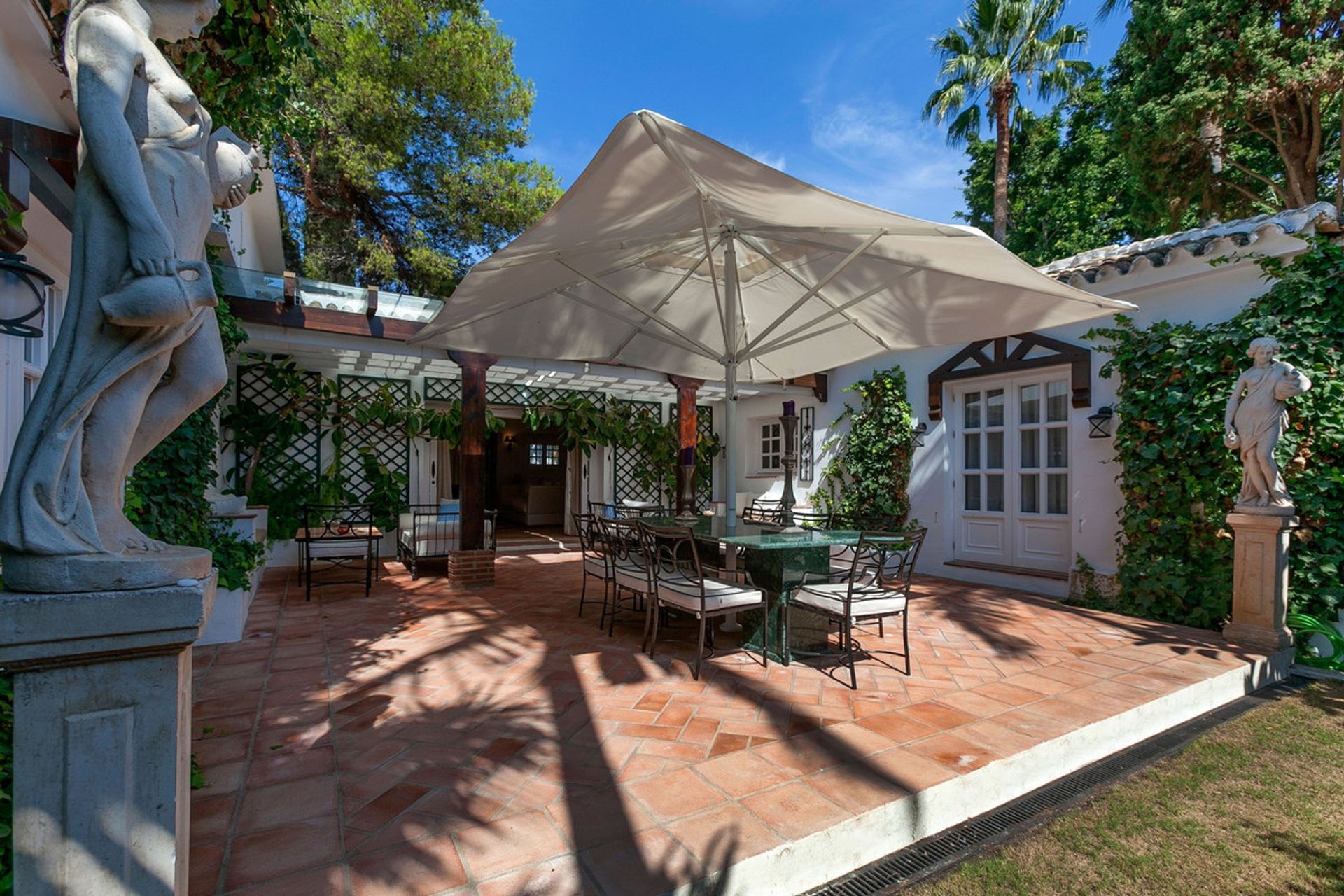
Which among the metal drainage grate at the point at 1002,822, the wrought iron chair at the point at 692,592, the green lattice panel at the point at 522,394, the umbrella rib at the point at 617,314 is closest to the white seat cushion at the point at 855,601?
the wrought iron chair at the point at 692,592

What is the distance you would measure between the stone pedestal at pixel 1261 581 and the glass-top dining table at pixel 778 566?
8.61 feet

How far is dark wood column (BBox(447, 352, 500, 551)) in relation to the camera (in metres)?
5.52

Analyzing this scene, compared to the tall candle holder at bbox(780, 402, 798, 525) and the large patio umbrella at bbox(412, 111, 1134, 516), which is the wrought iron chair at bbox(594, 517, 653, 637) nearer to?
the large patio umbrella at bbox(412, 111, 1134, 516)

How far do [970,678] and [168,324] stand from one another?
354 centimetres

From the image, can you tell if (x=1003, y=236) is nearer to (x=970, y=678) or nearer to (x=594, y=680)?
(x=970, y=678)

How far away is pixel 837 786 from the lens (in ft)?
6.59

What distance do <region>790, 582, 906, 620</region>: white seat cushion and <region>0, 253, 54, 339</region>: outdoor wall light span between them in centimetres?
329

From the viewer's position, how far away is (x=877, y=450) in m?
6.96

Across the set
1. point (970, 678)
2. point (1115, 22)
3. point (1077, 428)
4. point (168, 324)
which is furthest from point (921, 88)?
point (168, 324)

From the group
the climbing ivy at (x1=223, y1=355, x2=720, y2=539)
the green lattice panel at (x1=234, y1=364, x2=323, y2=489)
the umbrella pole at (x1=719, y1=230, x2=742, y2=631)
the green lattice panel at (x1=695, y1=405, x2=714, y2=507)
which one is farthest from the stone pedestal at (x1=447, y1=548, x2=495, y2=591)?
the green lattice panel at (x1=695, y1=405, x2=714, y2=507)

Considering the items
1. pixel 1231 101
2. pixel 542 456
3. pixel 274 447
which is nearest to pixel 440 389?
pixel 274 447

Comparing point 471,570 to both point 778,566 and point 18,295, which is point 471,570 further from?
point 18,295

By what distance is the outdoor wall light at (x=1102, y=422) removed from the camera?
505 cm

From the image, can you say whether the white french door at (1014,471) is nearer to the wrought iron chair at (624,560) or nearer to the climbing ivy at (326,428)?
the wrought iron chair at (624,560)
